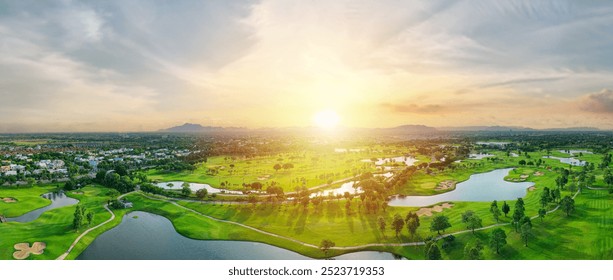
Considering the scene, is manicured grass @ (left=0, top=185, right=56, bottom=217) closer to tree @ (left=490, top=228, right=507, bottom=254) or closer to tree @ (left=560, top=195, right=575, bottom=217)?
tree @ (left=490, top=228, right=507, bottom=254)

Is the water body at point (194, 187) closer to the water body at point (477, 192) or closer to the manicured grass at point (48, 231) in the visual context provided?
the manicured grass at point (48, 231)

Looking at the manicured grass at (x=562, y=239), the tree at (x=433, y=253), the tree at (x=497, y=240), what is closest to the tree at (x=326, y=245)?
the tree at (x=433, y=253)

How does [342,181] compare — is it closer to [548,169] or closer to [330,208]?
[330,208]

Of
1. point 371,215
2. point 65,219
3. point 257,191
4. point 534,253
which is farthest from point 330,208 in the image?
point 65,219

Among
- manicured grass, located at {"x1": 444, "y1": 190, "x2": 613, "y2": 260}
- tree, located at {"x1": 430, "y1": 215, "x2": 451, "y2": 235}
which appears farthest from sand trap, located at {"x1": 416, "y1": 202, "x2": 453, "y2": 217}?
manicured grass, located at {"x1": 444, "y1": 190, "x2": 613, "y2": 260}

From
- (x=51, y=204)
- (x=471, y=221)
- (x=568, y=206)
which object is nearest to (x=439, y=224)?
(x=471, y=221)

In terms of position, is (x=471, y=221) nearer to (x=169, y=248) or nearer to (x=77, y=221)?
(x=169, y=248)

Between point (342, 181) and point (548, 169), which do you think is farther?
point (548, 169)

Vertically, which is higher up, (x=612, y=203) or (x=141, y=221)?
(x=612, y=203)
